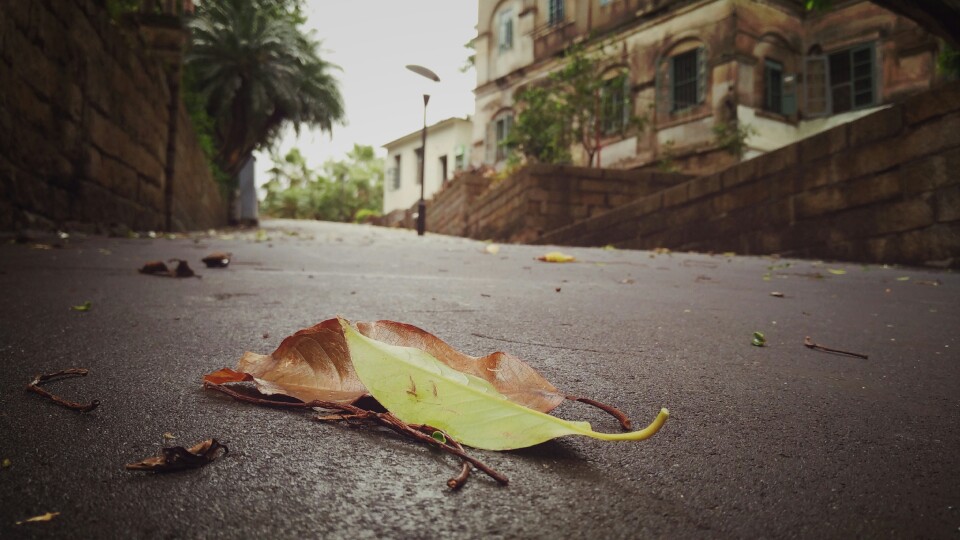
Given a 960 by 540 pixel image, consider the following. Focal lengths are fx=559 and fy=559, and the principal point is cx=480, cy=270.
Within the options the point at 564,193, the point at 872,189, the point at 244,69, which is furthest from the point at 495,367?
the point at 244,69

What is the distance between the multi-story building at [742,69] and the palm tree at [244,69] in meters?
9.56

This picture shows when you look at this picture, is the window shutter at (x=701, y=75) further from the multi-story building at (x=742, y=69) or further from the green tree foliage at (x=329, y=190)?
the green tree foliage at (x=329, y=190)

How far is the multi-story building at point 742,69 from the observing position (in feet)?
43.3

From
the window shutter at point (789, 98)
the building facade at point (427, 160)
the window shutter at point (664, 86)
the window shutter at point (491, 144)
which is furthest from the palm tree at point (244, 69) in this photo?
the window shutter at point (789, 98)

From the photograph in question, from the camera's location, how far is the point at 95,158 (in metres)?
5.17

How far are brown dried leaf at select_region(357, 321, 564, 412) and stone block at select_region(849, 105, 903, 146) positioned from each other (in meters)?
5.47

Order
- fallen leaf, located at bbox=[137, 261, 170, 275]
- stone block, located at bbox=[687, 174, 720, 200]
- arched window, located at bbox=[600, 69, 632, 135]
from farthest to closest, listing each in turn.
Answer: arched window, located at bbox=[600, 69, 632, 135]
stone block, located at bbox=[687, 174, 720, 200]
fallen leaf, located at bbox=[137, 261, 170, 275]

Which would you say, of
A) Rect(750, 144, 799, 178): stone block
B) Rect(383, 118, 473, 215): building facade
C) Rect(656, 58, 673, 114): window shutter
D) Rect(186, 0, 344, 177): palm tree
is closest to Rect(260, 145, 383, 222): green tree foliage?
Rect(383, 118, 473, 215): building facade

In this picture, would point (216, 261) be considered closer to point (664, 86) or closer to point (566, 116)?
point (566, 116)

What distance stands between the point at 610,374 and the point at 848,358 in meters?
0.75

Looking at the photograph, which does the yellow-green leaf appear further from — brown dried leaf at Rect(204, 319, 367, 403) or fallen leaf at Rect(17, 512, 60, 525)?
fallen leaf at Rect(17, 512, 60, 525)

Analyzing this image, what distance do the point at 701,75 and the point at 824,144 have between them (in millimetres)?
9113

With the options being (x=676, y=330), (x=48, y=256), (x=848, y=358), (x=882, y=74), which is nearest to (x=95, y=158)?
(x=48, y=256)

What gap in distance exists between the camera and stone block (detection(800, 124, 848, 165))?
212 inches
